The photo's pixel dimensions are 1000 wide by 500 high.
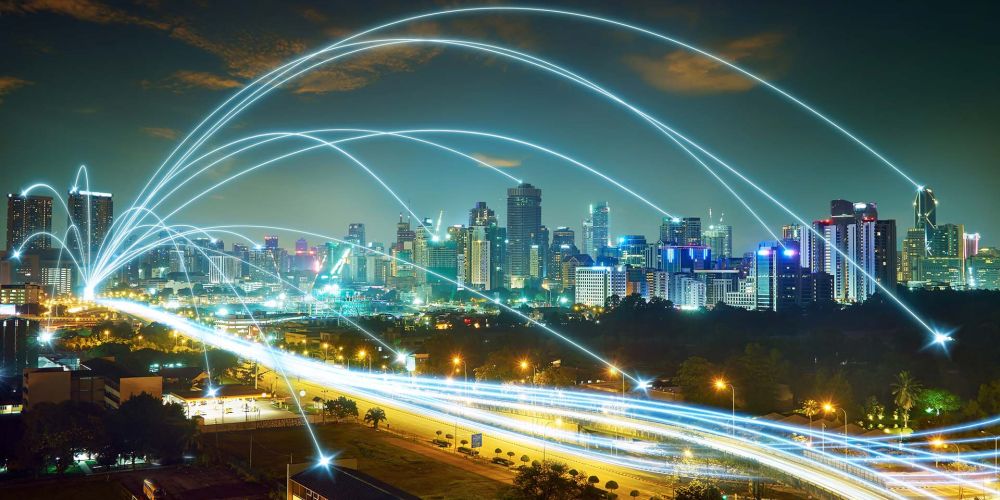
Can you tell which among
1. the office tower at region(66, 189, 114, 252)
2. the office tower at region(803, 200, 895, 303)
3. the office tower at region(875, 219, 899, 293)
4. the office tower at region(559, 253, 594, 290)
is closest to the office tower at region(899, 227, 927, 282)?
the office tower at region(803, 200, 895, 303)

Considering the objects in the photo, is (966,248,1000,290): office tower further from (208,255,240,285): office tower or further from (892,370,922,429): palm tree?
(208,255,240,285): office tower

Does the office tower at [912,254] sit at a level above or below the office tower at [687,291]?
above

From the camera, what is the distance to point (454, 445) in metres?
20.6

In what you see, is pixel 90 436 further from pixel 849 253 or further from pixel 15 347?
pixel 849 253

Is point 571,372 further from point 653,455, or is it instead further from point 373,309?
point 373,309

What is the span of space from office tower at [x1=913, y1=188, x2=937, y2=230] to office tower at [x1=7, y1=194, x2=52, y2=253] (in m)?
98.8

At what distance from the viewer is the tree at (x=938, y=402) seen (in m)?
22.4

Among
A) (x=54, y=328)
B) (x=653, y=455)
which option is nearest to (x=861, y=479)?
(x=653, y=455)

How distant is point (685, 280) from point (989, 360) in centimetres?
5080

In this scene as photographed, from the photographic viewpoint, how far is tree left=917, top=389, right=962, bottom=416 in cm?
2236

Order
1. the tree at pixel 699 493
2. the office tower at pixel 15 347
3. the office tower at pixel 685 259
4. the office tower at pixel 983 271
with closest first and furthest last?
the tree at pixel 699 493 → the office tower at pixel 15 347 → the office tower at pixel 983 271 → the office tower at pixel 685 259

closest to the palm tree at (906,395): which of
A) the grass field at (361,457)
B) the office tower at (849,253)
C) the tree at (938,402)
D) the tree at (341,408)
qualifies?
the tree at (938,402)

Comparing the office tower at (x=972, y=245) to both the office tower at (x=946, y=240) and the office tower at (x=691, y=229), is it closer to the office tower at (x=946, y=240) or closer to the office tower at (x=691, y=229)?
the office tower at (x=946, y=240)

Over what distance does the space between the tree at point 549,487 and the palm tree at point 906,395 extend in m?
12.2
